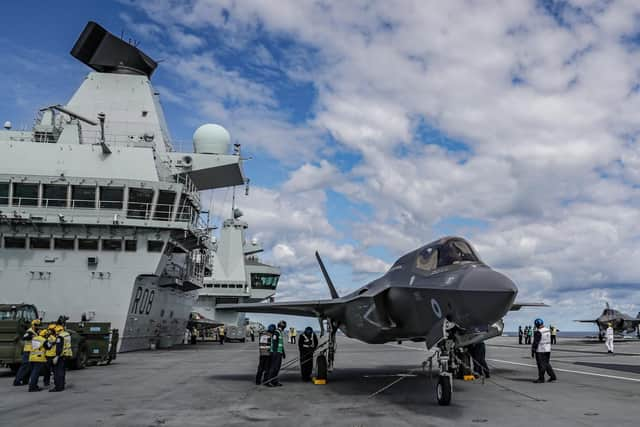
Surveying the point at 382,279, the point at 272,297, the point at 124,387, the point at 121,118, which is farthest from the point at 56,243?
the point at 272,297

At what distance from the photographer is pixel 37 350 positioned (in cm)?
1327

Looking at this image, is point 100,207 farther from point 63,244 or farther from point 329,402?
point 329,402

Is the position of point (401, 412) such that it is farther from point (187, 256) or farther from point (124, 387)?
point (187, 256)

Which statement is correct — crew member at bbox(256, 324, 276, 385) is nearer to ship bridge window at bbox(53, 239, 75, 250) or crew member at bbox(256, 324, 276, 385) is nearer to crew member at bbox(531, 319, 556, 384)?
crew member at bbox(531, 319, 556, 384)

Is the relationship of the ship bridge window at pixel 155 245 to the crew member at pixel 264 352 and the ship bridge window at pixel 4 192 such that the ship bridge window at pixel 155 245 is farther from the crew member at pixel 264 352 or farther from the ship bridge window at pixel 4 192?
the crew member at pixel 264 352

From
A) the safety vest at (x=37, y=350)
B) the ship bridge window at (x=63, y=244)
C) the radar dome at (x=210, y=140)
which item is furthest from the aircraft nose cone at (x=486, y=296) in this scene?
the radar dome at (x=210, y=140)

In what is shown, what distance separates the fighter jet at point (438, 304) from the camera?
9.11 m

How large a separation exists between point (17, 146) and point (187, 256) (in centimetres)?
1451

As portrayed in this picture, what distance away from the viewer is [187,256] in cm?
4097

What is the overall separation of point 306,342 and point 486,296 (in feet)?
25.1

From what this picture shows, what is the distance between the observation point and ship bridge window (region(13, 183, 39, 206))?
30641mm

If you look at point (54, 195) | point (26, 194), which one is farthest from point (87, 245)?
point (26, 194)

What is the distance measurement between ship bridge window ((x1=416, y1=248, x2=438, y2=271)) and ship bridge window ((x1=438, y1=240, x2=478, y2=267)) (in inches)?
6.2

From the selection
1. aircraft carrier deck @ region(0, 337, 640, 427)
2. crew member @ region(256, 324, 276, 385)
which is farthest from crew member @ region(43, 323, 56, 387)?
crew member @ region(256, 324, 276, 385)
